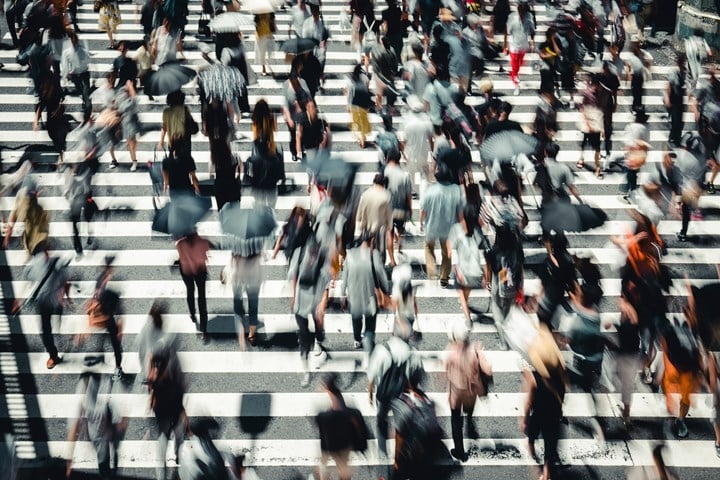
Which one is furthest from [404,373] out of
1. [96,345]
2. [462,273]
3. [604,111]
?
[604,111]

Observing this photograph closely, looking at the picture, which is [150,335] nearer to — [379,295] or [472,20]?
[379,295]

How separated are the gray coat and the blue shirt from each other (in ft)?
4.84

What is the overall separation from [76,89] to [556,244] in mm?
11284

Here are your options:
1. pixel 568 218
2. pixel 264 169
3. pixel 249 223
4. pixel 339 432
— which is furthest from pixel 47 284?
pixel 568 218

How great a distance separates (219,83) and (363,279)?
5.77 m

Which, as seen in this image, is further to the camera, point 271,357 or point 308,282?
point 271,357

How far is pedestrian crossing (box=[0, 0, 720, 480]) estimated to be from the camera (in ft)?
24.7

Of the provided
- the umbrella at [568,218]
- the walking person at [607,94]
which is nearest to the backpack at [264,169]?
the umbrella at [568,218]

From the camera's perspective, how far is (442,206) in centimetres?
921

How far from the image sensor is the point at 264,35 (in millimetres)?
15438

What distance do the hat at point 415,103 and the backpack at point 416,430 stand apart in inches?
287

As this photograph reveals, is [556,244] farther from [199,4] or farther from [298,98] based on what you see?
[199,4]

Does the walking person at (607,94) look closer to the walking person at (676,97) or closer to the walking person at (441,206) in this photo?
the walking person at (676,97)

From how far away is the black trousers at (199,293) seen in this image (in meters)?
8.62
